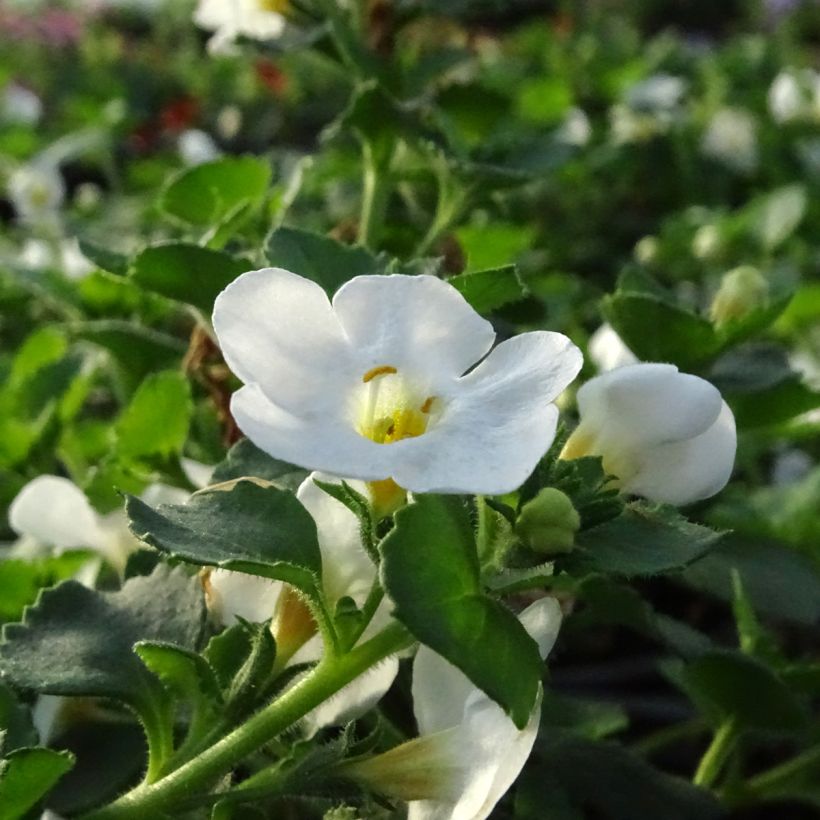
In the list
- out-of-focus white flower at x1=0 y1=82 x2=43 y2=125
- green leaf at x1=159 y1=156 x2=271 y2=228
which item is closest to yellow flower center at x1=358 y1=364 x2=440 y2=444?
green leaf at x1=159 y1=156 x2=271 y2=228

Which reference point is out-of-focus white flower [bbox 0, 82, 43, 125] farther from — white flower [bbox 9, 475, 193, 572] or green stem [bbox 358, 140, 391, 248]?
white flower [bbox 9, 475, 193, 572]

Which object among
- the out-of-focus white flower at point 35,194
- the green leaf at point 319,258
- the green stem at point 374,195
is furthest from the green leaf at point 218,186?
the out-of-focus white flower at point 35,194

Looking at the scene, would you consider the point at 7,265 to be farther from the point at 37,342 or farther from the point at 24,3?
the point at 24,3

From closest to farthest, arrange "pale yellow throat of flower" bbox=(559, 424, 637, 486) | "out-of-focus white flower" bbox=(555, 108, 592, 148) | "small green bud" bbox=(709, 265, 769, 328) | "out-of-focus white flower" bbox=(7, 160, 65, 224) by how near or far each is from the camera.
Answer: "pale yellow throat of flower" bbox=(559, 424, 637, 486) → "small green bud" bbox=(709, 265, 769, 328) → "out-of-focus white flower" bbox=(7, 160, 65, 224) → "out-of-focus white flower" bbox=(555, 108, 592, 148)

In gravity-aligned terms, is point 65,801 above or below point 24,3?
above

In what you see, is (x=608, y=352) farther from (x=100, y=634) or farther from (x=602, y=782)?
(x=100, y=634)

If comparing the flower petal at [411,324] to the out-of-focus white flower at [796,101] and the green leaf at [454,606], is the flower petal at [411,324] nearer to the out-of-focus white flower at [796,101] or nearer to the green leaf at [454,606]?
the green leaf at [454,606]

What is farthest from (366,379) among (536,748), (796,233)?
(796,233)
